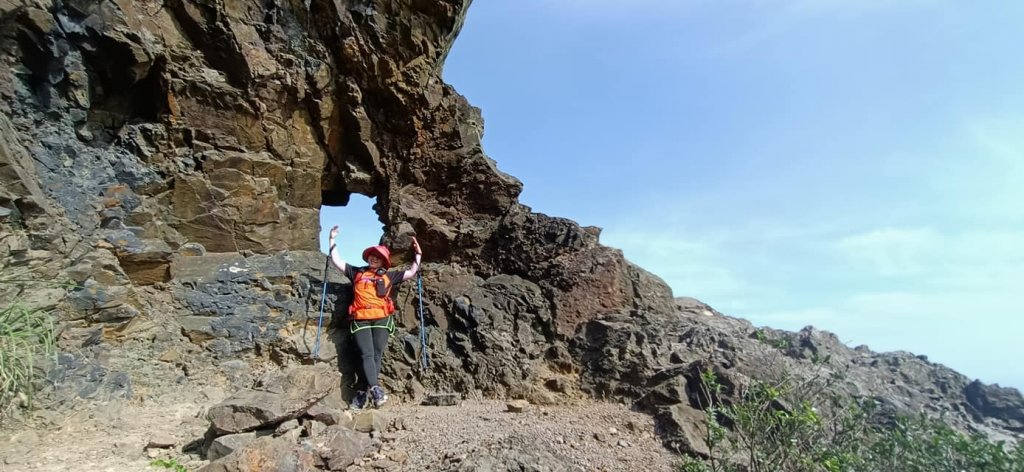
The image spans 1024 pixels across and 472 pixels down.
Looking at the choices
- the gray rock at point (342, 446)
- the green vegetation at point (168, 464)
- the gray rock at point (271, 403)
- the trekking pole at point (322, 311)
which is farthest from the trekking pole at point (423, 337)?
the green vegetation at point (168, 464)

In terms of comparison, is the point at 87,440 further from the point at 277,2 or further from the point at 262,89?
the point at 277,2

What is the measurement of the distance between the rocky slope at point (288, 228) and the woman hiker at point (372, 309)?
40 cm

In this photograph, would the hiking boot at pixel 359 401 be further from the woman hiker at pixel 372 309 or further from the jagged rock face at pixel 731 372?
the jagged rock face at pixel 731 372

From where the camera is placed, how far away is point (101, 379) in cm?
624

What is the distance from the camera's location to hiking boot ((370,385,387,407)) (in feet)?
23.9

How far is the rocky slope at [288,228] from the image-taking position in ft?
21.2

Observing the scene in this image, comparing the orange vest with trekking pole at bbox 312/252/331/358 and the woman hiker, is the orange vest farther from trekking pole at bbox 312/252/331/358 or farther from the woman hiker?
trekking pole at bbox 312/252/331/358

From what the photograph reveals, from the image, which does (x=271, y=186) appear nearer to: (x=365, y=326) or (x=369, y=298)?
(x=369, y=298)

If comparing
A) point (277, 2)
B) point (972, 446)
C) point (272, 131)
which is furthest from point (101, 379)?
point (972, 446)

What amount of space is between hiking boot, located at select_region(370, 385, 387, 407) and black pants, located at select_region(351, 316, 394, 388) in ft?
0.28

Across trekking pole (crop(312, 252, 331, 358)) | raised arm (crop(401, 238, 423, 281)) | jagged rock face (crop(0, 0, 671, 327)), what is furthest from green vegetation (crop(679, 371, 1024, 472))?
trekking pole (crop(312, 252, 331, 358))

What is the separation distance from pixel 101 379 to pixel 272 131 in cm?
396

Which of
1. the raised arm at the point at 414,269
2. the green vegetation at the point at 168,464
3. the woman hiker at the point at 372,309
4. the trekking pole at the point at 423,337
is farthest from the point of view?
the raised arm at the point at 414,269

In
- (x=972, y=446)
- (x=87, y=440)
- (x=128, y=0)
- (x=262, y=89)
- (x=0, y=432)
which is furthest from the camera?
(x=262, y=89)
